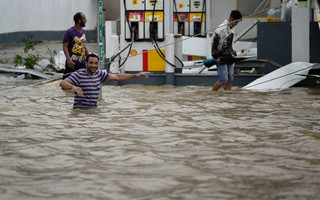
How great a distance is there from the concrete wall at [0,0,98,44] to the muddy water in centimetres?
1694

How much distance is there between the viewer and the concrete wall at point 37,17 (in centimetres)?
2705

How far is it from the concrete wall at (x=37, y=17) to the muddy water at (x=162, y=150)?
16940 millimetres

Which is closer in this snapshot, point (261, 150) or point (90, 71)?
point (261, 150)

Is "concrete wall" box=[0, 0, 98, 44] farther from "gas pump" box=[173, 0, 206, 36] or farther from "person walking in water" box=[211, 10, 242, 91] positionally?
"person walking in water" box=[211, 10, 242, 91]

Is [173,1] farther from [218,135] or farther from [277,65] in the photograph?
[218,135]

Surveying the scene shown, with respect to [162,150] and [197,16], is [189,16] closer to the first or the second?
[197,16]

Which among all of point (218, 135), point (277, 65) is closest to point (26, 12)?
point (277, 65)

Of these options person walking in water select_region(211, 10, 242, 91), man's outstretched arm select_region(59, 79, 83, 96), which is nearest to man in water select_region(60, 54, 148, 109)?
man's outstretched arm select_region(59, 79, 83, 96)

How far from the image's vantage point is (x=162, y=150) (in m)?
6.32

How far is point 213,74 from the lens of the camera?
14594 millimetres

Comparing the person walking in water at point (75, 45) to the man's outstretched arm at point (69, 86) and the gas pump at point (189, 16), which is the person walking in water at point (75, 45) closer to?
the man's outstretched arm at point (69, 86)

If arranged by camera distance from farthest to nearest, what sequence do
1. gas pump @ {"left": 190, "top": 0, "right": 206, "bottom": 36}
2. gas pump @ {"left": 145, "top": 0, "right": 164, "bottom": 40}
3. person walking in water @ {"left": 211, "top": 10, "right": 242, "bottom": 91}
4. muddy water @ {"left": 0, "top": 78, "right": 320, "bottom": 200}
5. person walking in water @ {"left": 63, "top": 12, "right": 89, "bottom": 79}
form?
gas pump @ {"left": 190, "top": 0, "right": 206, "bottom": 36}, gas pump @ {"left": 145, "top": 0, "right": 164, "bottom": 40}, person walking in water @ {"left": 211, "top": 10, "right": 242, "bottom": 91}, person walking in water @ {"left": 63, "top": 12, "right": 89, "bottom": 79}, muddy water @ {"left": 0, "top": 78, "right": 320, "bottom": 200}

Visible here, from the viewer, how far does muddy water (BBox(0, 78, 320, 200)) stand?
191 inches

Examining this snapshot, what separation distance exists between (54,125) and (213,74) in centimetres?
703
